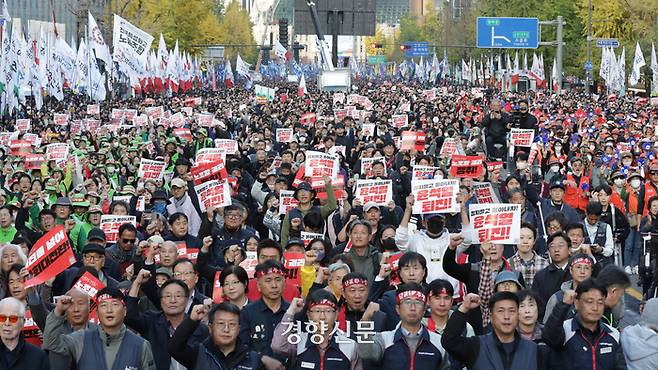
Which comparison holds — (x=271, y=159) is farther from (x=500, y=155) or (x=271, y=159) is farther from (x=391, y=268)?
(x=391, y=268)

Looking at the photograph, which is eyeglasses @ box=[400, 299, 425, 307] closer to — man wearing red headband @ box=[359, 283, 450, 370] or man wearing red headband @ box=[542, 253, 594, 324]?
man wearing red headband @ box=[359, 283, 450, 370]

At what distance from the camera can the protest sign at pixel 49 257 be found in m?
8.73

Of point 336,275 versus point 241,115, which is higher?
point 336,275

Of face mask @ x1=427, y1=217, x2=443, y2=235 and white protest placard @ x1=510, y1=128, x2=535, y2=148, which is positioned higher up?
face mask @ x1=427, y1=217, x2=443, y2=235

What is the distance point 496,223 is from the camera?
30.4 feet

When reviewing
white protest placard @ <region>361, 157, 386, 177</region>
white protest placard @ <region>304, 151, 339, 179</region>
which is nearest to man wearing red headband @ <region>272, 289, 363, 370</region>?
white protest placard @ <region>304, 151, 339, 179</region>

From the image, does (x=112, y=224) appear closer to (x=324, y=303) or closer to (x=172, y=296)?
(x=172, y=296)

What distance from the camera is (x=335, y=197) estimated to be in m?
14.1

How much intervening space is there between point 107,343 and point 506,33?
1905 inches

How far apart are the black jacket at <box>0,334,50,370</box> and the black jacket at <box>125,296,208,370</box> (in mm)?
918

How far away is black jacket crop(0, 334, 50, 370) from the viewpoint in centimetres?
702

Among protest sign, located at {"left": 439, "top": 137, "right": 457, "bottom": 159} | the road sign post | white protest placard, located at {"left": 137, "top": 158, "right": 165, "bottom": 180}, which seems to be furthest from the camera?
the road sign post

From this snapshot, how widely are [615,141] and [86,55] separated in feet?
54.1

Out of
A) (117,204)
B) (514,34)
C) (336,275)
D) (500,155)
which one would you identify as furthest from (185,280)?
(514,34)
